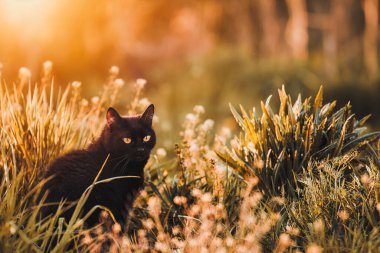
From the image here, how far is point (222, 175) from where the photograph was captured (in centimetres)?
443

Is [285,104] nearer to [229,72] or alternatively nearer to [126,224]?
[126,224]

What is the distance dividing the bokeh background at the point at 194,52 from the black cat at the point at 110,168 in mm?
4150

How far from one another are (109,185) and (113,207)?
0.17 metres

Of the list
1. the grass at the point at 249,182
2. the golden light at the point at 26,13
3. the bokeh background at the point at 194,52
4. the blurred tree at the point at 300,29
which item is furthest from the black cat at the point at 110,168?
the blurred tree at the point at 300,29

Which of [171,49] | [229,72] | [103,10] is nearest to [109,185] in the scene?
[229,72]

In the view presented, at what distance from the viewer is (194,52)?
16.9m

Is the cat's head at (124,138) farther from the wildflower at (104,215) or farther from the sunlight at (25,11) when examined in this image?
the sunlight at (25,11)

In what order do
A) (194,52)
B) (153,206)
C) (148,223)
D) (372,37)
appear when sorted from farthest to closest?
1. (194,52)
2. (372,37)
3. (153,206)
4. (148,223)

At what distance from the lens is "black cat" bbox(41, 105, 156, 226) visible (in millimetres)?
3986

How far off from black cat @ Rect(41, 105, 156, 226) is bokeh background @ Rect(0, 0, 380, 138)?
415cm

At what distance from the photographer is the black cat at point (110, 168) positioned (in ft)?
13.1

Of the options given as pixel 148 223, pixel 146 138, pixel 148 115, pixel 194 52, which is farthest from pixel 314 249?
pixel 194 52

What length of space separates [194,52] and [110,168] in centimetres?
1295

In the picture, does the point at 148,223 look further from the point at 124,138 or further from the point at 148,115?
the point at 148,115
